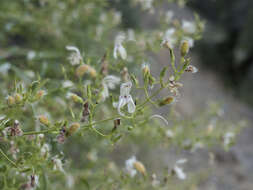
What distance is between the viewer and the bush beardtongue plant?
0.55 metres

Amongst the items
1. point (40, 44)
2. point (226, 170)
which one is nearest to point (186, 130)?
point (40, 44)

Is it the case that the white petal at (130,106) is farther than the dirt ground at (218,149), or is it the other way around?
the dirt ground at (218,149)

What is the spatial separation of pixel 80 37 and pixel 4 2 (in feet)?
1.21

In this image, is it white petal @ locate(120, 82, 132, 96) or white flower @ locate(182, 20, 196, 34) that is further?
white flower @ locate(182, 20, 196, 34)

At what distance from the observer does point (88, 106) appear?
0.54 metres

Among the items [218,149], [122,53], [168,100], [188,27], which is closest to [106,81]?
[122,53]

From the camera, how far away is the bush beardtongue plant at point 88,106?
0.55 metres

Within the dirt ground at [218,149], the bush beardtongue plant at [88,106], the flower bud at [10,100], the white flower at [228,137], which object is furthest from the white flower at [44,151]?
the dirt ground at [218,149]

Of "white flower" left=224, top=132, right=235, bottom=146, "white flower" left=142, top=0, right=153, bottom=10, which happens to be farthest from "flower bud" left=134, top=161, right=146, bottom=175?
"white flower" left=142, top=0, right=153, bottom=10

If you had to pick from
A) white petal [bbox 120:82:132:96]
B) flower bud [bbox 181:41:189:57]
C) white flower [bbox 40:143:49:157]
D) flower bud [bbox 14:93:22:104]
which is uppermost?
flower bud [bbox 181:41:189:57]

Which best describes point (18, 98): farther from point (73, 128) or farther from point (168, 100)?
point (168, 100)

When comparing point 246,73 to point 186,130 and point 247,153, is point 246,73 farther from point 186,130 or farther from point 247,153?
point 186,130

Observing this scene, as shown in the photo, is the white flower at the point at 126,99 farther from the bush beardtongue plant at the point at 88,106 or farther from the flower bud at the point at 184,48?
the flower bud at the point at 184,48

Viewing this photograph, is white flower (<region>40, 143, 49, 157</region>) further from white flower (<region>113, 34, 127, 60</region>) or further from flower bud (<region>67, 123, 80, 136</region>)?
white flower (<region>113, 34, 127, 60</region>)
